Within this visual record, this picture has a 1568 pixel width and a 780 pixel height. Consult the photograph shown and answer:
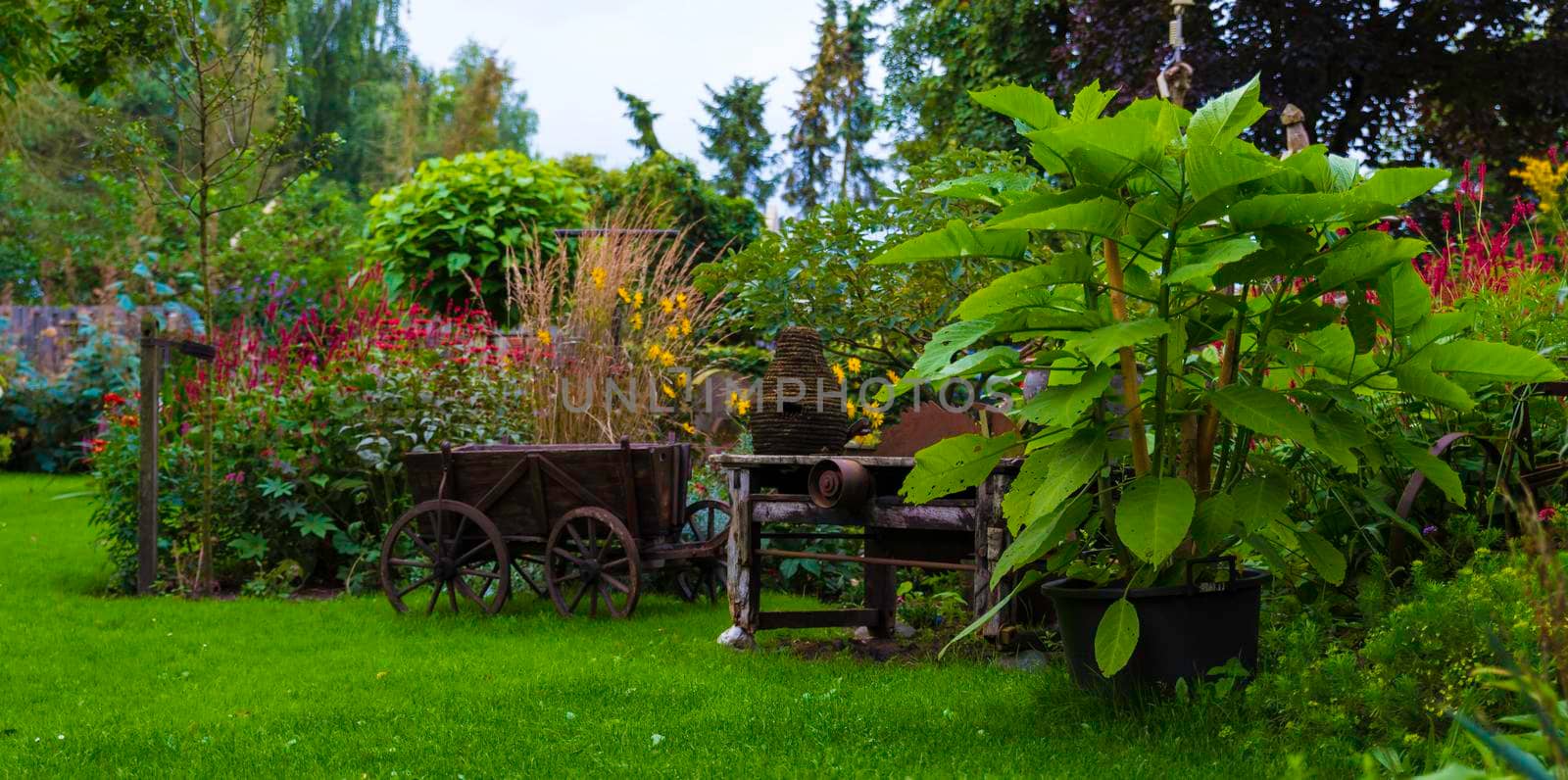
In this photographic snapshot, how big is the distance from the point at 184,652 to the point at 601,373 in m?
2.30

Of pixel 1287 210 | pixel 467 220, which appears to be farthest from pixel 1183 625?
pixel 467 220

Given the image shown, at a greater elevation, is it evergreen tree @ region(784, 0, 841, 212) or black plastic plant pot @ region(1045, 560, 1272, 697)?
evergreen tree @ region(784, 0, 841, 212)

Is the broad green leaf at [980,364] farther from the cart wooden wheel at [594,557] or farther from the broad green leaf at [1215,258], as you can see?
the cart wooden wheel at [594,557]

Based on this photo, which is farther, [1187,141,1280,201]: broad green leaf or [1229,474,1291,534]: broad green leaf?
[1229,474,1291,534]: broad green leaf

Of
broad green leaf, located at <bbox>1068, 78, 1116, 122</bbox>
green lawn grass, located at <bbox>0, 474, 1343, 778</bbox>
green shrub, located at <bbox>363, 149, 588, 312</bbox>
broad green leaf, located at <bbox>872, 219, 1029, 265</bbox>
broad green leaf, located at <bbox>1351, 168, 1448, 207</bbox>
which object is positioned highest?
green shrub, located at <bbox>363, 149, 588, 312</bbox>

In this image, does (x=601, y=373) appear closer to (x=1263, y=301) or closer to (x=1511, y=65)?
(x=1263, y=301)

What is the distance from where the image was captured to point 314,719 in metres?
3.17

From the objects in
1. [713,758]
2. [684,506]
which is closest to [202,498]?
[684,506]

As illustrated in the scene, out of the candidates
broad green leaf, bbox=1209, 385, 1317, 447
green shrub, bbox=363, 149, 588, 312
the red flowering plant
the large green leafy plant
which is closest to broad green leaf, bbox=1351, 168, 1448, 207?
the large green leafy plant

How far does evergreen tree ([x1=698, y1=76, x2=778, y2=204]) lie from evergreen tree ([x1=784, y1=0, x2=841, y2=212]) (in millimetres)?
450

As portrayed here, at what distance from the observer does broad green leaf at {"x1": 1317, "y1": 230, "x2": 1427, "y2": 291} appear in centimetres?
250

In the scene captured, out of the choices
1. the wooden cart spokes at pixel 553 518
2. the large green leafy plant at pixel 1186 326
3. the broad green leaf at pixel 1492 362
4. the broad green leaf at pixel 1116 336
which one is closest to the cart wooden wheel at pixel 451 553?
the wooden cart spokes at pixel 553 518

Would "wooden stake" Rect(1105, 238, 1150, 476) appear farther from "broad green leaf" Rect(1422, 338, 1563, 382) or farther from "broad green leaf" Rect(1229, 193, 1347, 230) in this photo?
"broad green leaf" Rect(1422, 338, 1563, 382)

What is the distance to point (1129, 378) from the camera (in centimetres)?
273
